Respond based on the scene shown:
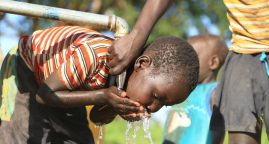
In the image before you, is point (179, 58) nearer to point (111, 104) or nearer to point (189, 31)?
point (111, 104)

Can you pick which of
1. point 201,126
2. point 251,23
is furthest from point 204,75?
point 251,23

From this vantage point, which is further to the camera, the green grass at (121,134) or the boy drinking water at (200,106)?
the green grass at (121,134)

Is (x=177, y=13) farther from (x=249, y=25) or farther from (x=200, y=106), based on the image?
(x=249, y=25)

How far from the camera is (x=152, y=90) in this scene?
10.9 ft

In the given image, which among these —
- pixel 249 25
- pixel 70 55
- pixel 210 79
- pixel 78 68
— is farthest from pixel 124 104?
pixel 210 79

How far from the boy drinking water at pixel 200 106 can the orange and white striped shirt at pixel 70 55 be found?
1940 mm

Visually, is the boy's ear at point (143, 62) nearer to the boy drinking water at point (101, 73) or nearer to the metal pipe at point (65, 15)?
the boy drinking water at point (101, 73)

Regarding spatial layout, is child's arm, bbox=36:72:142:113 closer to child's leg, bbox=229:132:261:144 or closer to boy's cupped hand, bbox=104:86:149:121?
boy's cupped hand, bbox=104:86:149:121

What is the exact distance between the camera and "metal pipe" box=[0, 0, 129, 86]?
3.31 m

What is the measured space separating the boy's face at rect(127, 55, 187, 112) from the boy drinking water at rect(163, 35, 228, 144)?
198cm

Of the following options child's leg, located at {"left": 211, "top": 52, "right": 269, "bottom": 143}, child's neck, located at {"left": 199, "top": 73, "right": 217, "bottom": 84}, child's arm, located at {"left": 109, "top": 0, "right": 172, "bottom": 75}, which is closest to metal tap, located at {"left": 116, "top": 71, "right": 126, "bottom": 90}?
child's arm, located at {"left": 109, "top": 0, "right": 172, "bottom": 75}

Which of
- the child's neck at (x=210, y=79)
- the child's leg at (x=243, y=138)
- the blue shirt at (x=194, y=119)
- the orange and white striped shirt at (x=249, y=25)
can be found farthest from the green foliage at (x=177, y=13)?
the child's leg at (x=243, y=138)

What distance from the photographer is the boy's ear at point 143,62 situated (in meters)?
3.35

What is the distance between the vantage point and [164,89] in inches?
130
